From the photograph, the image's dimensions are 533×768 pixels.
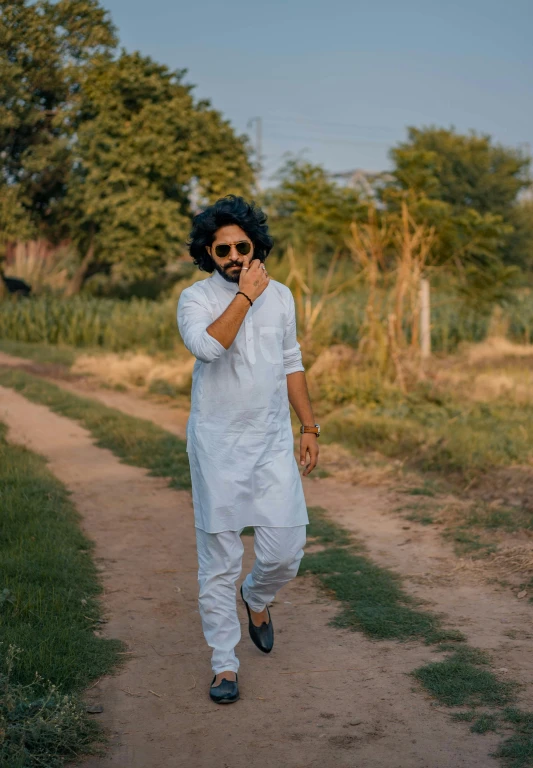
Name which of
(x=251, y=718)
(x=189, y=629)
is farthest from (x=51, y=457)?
(x=251, y=718)

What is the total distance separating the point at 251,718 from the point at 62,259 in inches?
1038

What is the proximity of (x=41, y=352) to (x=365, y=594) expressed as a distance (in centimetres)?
1439

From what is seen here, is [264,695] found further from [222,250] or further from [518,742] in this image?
[222,250]

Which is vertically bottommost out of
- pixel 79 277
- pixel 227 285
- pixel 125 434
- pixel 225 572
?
pixel 125 434

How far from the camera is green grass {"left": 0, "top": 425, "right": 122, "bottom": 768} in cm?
331

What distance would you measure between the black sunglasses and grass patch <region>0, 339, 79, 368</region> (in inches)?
525

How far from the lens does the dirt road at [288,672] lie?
3.35m

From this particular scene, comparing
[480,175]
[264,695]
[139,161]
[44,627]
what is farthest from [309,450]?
[480,175]

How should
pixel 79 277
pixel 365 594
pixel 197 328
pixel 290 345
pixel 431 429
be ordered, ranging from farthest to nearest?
pixel 79 277, pixel 431 429, pixel 365 594, pixel 290 345, pixel 197 328

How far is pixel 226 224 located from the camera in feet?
13.1

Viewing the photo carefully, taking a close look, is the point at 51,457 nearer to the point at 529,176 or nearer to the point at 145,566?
the point at 145,566

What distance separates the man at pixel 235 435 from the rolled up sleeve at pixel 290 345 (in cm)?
2

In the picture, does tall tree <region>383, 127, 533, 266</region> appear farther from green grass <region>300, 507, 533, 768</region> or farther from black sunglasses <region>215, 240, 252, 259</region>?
black sunglasses <region>215, 240, 252, 259</region>

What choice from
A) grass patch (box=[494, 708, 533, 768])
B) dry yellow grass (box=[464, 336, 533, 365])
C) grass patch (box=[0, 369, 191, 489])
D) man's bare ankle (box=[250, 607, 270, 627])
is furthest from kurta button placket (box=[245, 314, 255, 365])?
dry yellow grass (box=[464, 336, 533, 365])
